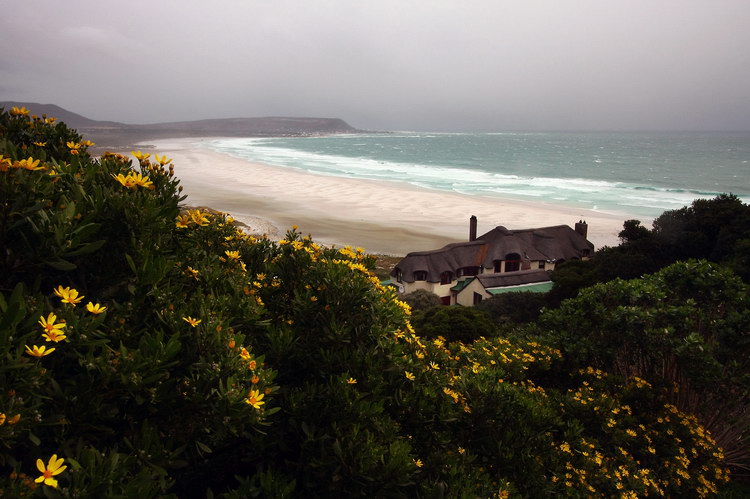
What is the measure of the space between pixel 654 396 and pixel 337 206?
149ft

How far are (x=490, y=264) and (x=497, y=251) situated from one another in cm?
101

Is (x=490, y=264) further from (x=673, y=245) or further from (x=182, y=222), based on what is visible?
(x=182, y=222)

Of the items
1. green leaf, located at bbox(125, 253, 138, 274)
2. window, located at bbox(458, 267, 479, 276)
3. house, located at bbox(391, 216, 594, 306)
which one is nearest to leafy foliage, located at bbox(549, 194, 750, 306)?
house, located at bbox(391, 216, 594, 306)

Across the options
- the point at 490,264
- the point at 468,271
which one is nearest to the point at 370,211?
the point at 468,271

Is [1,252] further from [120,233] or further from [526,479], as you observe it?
[526,479]

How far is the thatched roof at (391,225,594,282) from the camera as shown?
2869 cm

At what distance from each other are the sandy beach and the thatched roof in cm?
621

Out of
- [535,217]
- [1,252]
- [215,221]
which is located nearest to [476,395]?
[215,221]

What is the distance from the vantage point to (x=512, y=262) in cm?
3130

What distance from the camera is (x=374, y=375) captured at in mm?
4246

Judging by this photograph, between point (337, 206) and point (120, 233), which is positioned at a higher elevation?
point (120, 233)

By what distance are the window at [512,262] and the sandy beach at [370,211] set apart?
24.8ft

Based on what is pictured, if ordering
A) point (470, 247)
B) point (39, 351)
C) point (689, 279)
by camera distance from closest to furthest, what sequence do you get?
point (39, 351) → point (689, 279) → point (470, 247)

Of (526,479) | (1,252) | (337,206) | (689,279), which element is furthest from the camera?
(337,206)
